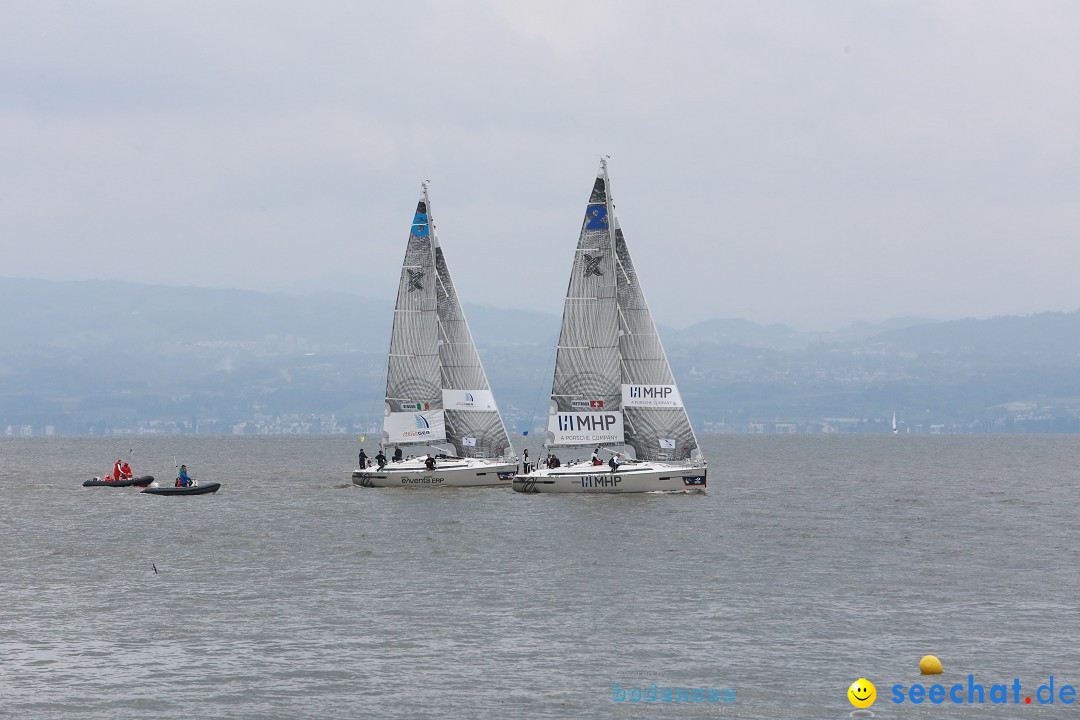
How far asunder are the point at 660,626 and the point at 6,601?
65.0ft

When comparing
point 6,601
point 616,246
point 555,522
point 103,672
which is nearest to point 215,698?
point 103,672

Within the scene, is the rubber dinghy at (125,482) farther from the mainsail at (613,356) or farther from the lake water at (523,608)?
the mainsail at (613,356)

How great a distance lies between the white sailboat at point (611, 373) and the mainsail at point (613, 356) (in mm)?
52

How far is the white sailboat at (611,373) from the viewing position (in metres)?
71.6

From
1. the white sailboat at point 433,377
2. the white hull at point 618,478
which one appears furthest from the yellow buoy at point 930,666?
the white sailboat at point 433,377

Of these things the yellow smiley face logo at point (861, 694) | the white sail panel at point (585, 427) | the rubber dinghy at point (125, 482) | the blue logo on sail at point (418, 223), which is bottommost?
the yellow smiley face logo at point (861, 694)

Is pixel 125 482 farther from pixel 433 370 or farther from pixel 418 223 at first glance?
pixel 418 223

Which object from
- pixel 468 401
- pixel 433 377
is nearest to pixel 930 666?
pixel 468 401

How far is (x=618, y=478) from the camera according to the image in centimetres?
7062

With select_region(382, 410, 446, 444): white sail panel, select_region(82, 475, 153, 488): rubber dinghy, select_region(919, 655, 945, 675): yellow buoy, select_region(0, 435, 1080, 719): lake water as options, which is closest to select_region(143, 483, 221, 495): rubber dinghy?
select_region(82, 475, 153, 488): rubber dinghy

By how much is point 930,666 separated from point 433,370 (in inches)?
2010

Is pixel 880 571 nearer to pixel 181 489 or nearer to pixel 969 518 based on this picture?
pixel 969 518

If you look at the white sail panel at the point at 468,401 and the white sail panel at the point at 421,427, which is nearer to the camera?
the white sail panel at the point at 468,401

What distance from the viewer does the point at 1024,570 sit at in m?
47.8
